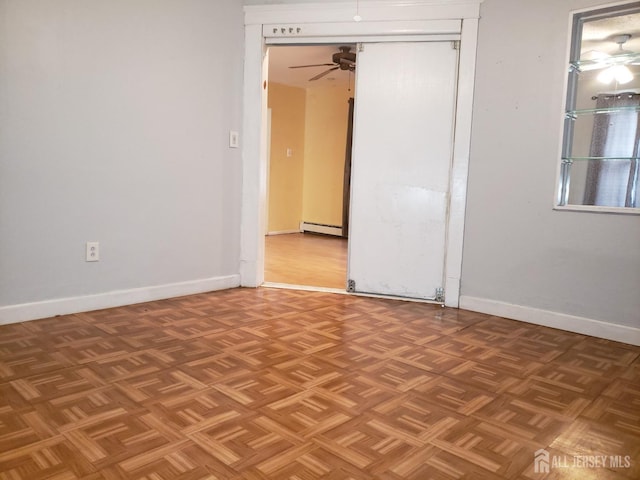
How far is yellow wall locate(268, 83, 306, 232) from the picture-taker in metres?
7.98

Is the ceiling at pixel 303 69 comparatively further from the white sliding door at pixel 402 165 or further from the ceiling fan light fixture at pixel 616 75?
the ceiling fan light fixture at pixel 616 75

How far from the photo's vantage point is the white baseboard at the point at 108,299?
288 centimetres

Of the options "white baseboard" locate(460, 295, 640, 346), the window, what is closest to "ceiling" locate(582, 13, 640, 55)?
the window

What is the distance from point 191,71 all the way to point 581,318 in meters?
3.02

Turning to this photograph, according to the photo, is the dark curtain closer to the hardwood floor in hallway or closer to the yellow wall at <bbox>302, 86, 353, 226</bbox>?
the hardwood floor in hallway

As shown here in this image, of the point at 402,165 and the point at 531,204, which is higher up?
the point at 402,165

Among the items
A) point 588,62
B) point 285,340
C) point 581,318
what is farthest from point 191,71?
point 581,318

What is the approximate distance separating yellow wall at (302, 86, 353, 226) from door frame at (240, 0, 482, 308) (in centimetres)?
419

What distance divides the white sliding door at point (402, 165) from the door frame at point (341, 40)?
0.08m

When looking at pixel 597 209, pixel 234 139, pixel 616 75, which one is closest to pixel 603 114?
pixel 616 75

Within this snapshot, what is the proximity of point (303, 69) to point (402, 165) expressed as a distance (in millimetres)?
3689

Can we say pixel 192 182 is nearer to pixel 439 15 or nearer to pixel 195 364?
pixel 195 364

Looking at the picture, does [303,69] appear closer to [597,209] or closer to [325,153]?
[325,153]

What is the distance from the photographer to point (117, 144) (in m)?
3.22
